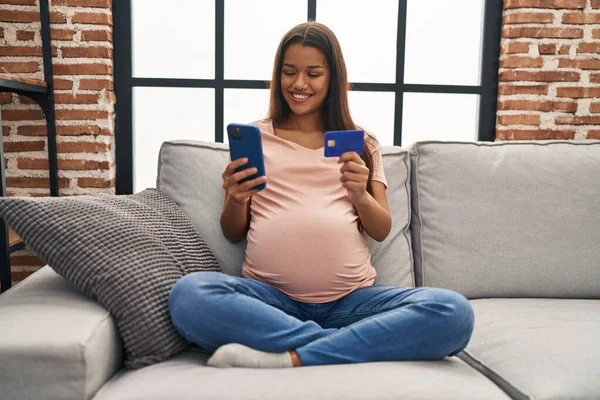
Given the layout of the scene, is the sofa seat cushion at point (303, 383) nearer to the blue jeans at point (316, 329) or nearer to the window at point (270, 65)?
the blue jeans at point (316, 329)

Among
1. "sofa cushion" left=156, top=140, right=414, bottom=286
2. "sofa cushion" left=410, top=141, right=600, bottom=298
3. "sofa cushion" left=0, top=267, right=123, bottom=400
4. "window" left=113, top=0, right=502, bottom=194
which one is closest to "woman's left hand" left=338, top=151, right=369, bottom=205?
"sofa cushion" left=156, top=140, right=414, bottom=286

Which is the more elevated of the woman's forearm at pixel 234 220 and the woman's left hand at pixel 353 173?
the woman's left hand at pixel 353 173

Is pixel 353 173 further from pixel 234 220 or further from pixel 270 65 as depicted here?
pixel 270 65

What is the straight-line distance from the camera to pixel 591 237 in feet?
5.24

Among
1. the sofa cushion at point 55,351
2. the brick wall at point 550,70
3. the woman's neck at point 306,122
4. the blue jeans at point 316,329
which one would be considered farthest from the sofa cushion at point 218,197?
the brick wall at point 550,70

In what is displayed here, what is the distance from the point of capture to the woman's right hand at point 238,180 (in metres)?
1.26

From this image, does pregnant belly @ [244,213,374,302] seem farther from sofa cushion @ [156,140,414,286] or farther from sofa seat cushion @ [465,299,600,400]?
sofa seat cushion @ [465,299,600,400]

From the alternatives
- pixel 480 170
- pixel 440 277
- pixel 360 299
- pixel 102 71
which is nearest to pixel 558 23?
pixel 480 170

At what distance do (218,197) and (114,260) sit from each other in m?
0.50

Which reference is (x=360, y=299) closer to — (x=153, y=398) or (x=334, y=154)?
(x=334, y=154)

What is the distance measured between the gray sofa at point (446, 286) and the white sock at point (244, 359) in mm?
35

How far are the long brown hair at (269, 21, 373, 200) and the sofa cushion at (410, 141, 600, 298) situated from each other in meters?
0.28

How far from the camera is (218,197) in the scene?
1.53 metres

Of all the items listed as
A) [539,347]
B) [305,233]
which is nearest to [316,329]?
[305,233]
